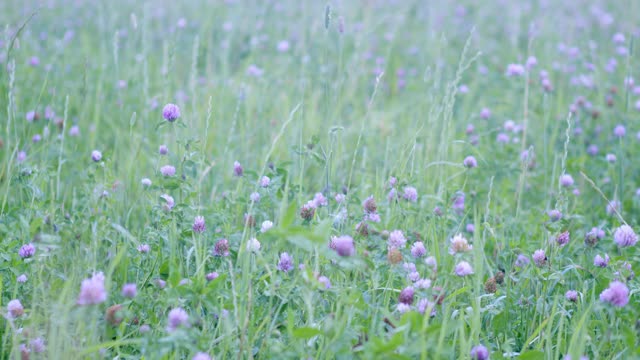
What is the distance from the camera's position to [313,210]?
2.29 metres

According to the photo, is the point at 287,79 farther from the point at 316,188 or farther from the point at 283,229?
the point at 283,229

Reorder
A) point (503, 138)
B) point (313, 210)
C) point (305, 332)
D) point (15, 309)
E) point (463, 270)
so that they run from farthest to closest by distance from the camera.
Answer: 1. point (503, 138)
2. point (313, 210)
3. point (463, 270)
4. point (15, 309)
5. point (305, 332)

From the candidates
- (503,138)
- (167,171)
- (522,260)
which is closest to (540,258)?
(522,260)

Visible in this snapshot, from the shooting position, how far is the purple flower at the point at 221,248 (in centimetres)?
Result: 221

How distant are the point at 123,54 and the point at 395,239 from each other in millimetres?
3628

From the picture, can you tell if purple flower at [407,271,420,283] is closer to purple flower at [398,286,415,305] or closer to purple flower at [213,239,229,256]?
purple flower at [398,286,415,305]

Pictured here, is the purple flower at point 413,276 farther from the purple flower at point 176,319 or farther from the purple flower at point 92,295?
the purple flower at point 92,295

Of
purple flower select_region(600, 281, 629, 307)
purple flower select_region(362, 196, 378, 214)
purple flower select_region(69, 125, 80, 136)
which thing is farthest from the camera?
purple flower select_region(69, 125, 80, 136)

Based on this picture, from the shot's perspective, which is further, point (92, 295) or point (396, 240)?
point (396, 240)

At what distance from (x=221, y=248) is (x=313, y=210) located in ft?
1.03

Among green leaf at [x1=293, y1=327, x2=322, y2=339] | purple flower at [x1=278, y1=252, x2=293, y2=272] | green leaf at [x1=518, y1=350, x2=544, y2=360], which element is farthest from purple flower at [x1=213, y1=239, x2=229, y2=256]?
green leaf at [x1=518, y1=350, x2=544, y2=360]

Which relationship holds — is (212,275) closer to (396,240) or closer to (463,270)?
(396,240)

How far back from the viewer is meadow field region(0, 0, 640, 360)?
1.85 meters

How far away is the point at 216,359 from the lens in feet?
6.11
